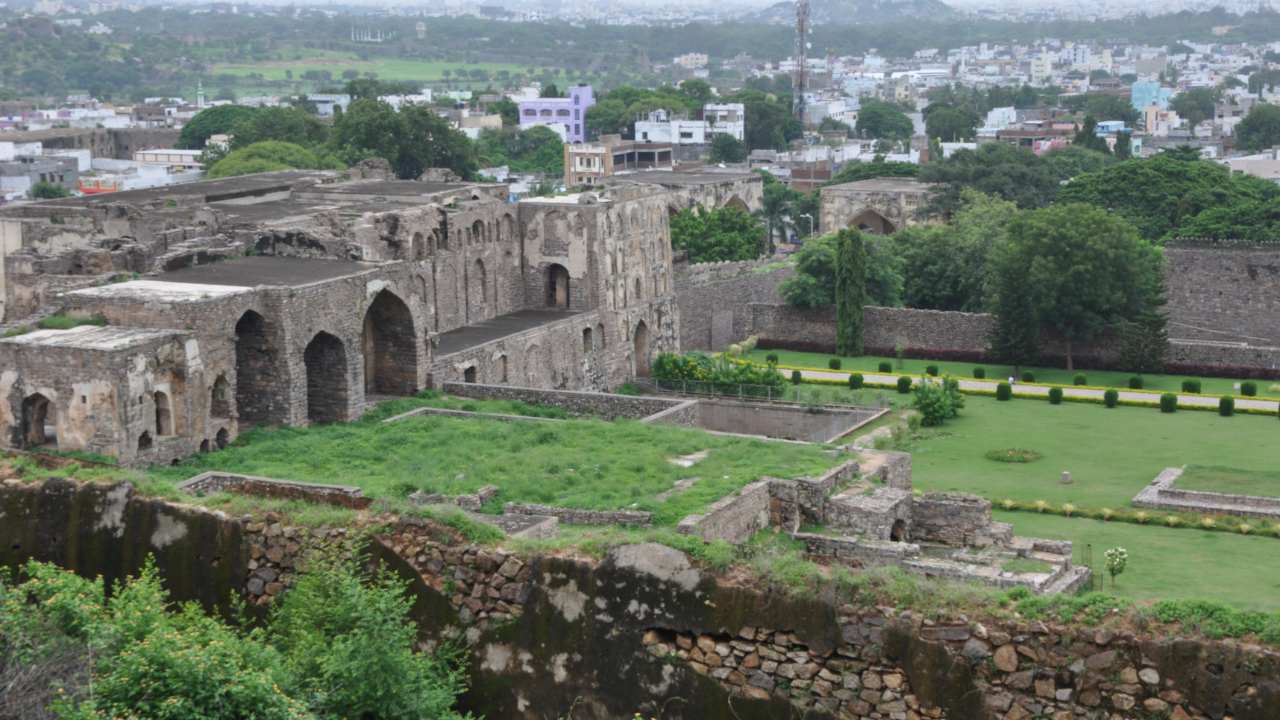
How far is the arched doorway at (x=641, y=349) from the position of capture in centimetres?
4444

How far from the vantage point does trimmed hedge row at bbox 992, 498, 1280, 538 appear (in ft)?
102

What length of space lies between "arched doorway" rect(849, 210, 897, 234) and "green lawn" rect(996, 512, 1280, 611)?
40.4 meters

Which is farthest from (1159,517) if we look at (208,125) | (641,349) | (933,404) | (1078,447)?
(208,125)

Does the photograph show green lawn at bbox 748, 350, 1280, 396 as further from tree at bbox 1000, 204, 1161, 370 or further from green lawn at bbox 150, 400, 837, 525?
green lawn at bbox 150, 400, 837, 525

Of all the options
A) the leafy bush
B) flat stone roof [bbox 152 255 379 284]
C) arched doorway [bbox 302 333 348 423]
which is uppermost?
flat stone roof [bbox 152 255 379 284]

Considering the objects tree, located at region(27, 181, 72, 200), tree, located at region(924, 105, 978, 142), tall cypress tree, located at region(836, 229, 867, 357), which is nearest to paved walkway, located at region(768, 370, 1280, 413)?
tall cypress tree, located at region(836, 229, 867, 357)

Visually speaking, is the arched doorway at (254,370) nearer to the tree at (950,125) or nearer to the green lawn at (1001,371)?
the green lawn at (1001,371)

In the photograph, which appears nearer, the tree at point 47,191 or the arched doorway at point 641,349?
the arched doorway at point 641,349

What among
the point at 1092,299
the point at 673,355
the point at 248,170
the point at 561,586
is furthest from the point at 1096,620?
the point at 248,170

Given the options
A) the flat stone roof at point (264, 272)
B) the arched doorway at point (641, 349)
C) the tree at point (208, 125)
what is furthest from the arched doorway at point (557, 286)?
the tree at point (208, 125)

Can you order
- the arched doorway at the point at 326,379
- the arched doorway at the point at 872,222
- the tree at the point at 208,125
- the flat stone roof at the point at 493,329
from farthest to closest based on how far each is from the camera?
the tree at the point at 208,125 < the arched doorway at the point at 872,222 < the flat stone roof at the point at 493,329 < the arched doorway at the point at 326,379

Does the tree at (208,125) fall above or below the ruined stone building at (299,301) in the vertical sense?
above

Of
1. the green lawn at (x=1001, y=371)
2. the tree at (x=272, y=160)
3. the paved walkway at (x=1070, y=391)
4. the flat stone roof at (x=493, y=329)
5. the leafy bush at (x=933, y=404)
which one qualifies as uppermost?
the tree at (x=272, y=160)

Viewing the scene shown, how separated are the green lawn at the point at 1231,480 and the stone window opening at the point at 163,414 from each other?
62.7 ft
